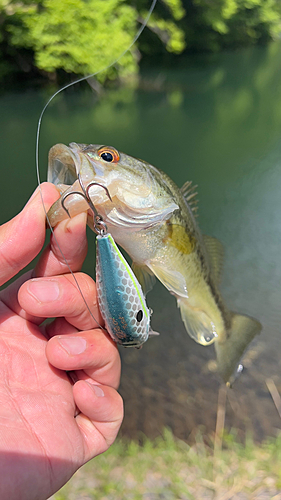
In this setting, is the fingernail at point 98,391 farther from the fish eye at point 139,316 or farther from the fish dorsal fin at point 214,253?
the fish dorsal fin at point 214,253

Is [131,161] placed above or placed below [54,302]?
above

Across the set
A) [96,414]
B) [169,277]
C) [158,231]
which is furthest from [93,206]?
[96,414]

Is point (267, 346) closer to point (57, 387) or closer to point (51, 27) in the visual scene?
point (57, 387)

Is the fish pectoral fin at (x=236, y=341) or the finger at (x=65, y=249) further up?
the finger at (x=65, y=249)

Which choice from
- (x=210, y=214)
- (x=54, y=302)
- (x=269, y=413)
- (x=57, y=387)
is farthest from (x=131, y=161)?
(x=210, y=214)

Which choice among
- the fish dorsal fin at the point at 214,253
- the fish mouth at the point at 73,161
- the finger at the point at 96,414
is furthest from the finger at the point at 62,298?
the fish dorsal fin at the point at 214,253

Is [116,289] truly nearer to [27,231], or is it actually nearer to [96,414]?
[27,231]
